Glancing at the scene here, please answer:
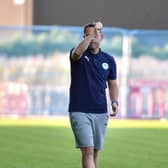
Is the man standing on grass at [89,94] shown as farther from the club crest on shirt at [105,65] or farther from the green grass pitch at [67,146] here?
the green grass pitch at [67,146]

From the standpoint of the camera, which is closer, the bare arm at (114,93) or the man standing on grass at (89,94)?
the man standing on grass at (89,94)

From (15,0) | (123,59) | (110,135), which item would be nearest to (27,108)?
(123,59)

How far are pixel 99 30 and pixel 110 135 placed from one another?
32.9 feet

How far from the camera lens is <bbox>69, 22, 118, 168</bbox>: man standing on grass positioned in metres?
8.02

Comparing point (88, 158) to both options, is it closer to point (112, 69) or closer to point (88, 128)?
point (88, 128)

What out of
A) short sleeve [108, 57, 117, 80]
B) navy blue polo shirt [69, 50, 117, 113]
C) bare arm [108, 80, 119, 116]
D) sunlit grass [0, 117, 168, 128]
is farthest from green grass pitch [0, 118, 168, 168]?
navy blue polo shirt [69, 50, 117, 113]

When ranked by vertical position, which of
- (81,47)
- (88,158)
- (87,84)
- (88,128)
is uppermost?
(81,47)

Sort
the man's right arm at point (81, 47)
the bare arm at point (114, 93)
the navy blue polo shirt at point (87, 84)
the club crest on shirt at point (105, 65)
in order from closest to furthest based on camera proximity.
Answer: the man's right arm at point (81, 47) → the navy blue polo shirt at point (87, 84) → the club crest on shirt at point (105, 65) → the bare arm at point (114, 93)

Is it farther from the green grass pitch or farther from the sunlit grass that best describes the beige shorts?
the sunlit grass

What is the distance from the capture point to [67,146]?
1480 cm

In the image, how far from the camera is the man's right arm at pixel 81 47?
7895mm

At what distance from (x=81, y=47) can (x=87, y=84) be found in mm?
481

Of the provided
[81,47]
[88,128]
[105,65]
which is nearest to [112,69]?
[105,65]

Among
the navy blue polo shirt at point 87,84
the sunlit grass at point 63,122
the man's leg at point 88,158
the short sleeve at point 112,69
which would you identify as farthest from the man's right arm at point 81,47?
the sunlit grass at point 63,122
